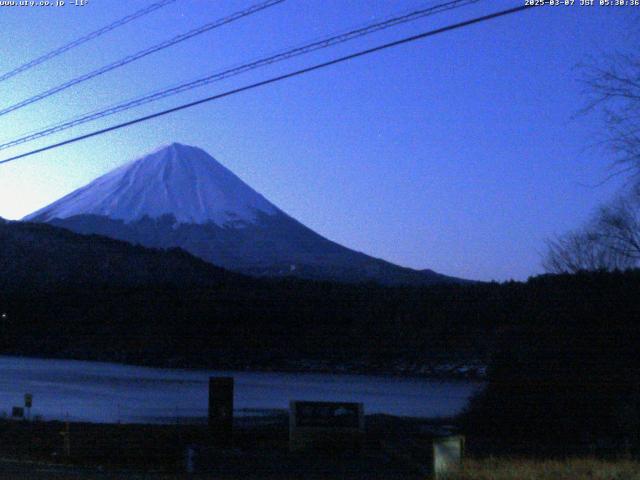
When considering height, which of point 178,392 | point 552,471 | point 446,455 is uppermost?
point 178,392

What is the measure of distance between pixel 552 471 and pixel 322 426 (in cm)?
1145

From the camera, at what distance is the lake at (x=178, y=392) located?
1560 inches

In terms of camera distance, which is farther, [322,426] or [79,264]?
[79,264]

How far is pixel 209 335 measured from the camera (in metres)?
82.1

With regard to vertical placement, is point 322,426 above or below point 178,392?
below

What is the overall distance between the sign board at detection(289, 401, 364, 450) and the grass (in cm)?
938

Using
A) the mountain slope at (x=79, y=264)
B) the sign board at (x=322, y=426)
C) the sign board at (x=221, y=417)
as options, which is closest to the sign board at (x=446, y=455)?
the sign board at (x=322, y=426)

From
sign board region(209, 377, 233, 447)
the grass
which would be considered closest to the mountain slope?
sign board region(209, 377, 233, 447)

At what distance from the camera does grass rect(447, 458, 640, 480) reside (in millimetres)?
Result: 12867

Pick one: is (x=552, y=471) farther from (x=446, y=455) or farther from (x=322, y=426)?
(x=322, y=426)

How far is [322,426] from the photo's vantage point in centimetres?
2433

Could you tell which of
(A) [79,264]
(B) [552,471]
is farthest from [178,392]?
(A) [79,264]

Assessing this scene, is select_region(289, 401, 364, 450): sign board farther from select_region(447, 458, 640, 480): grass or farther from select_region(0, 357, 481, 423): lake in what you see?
select_region(447, 458, 640, 480): grass

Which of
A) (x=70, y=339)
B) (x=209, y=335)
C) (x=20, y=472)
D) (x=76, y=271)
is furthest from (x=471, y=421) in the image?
(x=76, y=271)
